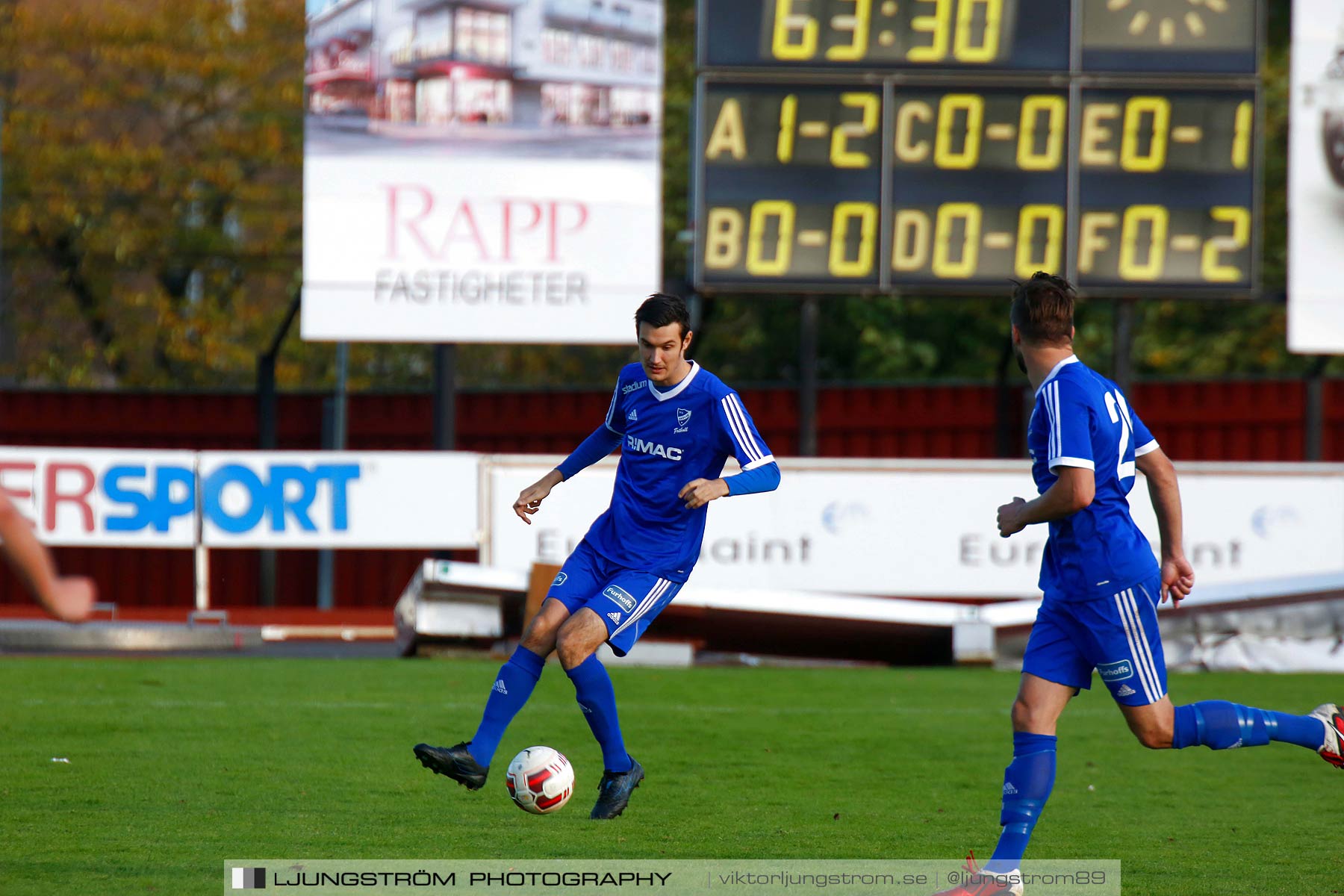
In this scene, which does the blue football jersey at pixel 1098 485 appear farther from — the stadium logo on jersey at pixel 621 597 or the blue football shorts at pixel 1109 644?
the stadium logo on jersey at pixel 621 597

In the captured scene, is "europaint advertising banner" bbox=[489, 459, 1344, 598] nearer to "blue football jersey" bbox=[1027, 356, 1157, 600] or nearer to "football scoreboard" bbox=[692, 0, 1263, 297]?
"football scoreboard" bbox=[692, 0, 1263, 297]

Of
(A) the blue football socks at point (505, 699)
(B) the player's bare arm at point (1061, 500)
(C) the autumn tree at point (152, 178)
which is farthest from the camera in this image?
(C) the autumn tree at point (152, 178)

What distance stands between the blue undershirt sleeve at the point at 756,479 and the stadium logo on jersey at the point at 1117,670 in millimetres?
1408

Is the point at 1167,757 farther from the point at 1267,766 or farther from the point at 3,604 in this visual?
the point at 3,604

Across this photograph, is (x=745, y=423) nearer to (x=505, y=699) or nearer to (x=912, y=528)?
(x=505, y=699)

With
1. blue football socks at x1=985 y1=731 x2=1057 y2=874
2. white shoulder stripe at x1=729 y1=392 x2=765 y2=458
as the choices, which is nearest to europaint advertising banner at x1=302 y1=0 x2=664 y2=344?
white shoulder stripe at x1=729 y1=392 x2=765 y2=458

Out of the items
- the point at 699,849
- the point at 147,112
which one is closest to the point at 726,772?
the point at 699,849

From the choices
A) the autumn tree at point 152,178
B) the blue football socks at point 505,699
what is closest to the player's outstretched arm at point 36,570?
the blue football socks at point 505,699

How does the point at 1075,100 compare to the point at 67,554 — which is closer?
the point at 1075,100

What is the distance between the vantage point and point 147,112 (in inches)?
1065

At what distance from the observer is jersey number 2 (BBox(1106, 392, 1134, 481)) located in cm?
494

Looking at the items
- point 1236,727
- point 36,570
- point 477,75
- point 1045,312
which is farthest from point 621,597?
point 477,75

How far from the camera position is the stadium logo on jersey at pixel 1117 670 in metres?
4.96

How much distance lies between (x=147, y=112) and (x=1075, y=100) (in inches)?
707
